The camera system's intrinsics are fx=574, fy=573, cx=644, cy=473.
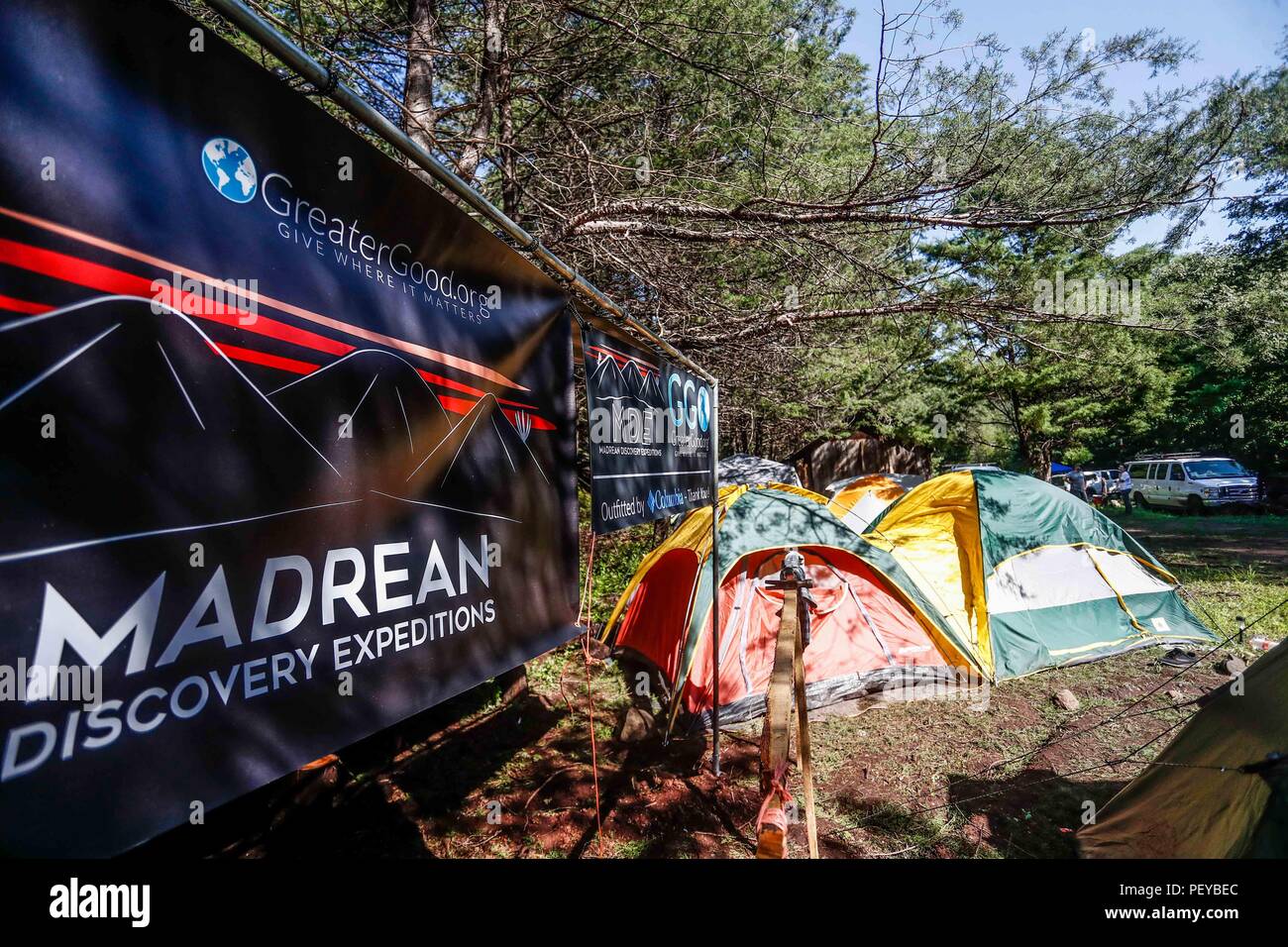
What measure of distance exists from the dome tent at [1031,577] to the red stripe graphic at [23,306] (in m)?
6.16

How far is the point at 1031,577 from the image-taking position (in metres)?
5.99

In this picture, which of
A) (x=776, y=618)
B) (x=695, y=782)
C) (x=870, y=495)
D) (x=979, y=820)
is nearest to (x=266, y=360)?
(x=695, y=782)

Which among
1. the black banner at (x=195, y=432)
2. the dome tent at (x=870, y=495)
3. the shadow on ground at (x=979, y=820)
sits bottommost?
the shadow on ground at (x=979, y=820)

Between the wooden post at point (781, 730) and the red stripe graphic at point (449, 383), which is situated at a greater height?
the red stripe graphic at point (449, 383)

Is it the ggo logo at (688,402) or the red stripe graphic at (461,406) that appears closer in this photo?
the red stripe graphic at (461,406)

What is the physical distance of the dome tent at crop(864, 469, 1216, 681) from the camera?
5.78 m

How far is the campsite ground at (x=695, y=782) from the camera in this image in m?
3.38

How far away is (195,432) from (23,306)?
0.88 feet

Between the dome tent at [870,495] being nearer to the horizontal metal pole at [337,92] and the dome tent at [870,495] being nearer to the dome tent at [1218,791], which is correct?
the dome tent at [1218,791]

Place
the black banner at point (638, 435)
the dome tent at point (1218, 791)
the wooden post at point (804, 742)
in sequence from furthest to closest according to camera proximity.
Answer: the black banner at point (638, 435)
the wooden post at point (804, 742)
the dome tent at point (1218, 791)

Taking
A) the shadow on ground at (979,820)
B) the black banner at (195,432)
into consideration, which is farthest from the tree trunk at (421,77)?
the shadow on ground at (979,820)
